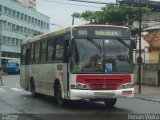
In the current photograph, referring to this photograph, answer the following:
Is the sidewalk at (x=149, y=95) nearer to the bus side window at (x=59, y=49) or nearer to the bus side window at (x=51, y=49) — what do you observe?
the bus side window at (x=51, y=49)

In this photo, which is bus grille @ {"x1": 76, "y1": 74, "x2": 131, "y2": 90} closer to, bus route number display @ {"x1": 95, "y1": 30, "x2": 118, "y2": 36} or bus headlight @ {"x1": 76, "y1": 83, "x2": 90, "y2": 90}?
bus headlight @ {"x1": 76, "y1": 83, "x2": 90, "y2": 90}

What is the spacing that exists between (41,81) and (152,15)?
66799 millimetres

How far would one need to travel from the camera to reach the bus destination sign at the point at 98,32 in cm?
1809

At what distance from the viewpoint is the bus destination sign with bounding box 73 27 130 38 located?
18.1m

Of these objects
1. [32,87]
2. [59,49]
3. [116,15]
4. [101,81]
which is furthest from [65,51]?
[116,15]

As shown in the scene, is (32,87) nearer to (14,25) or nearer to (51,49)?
(51,49)

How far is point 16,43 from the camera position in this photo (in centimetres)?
10438

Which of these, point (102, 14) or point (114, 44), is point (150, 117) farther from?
point (102, 14)

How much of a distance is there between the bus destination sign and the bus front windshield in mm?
204

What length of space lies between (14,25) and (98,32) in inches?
3349

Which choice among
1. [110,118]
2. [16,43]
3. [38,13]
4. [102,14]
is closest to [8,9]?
[16,43]

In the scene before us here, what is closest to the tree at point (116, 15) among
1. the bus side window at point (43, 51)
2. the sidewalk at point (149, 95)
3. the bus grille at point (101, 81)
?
the sidewalk at point (149, 95)

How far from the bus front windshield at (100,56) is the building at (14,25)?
7404 centimetres

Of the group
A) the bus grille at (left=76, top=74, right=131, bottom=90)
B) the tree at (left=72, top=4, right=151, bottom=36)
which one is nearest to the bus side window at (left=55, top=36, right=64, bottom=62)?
the bus grille at (left=76, top=74, right=131, bottom=90)
